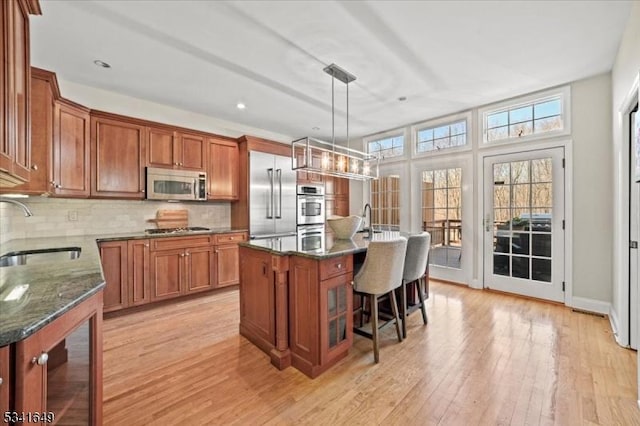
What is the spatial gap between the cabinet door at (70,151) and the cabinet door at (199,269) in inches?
53.5

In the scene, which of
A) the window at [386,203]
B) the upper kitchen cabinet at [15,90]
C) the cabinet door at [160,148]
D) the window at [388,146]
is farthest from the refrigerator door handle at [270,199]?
the upper kitchen cabinet at [15,90]

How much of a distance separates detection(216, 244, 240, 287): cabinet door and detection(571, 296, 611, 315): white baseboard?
173 inches

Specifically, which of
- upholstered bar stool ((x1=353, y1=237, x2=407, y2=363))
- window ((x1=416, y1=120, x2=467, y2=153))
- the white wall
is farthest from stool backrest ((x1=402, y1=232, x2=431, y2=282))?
the white wall

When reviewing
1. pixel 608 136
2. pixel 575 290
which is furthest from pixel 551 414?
pixel 608 136

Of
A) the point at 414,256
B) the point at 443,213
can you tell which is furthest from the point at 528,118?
the point at 414,256

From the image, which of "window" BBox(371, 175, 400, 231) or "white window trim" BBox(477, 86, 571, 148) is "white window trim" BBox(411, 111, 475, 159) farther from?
"window" BBox(371, 175, 400, 231)

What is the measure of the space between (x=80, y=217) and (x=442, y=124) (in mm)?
5248

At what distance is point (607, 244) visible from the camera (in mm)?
3115

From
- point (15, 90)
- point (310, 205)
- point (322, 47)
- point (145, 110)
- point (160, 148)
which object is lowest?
point (310, 205)

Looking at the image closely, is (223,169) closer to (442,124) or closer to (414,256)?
(414,256)

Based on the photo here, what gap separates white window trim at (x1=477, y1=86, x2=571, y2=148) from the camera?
337 centimetres

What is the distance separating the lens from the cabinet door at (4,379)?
732 millimetres

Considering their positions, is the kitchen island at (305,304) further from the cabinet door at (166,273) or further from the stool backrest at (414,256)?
the cabinet door at (166,273)

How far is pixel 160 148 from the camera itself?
3729 mm
